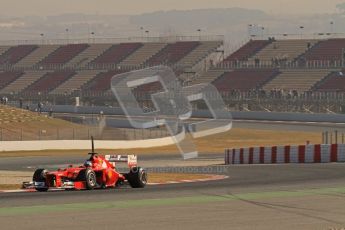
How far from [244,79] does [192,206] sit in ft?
257

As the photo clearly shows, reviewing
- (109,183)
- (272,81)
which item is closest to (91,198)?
(109,183)

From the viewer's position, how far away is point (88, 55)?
123688mm

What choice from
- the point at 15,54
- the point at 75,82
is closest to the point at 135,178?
the point at 75,82

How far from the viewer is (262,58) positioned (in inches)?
3999

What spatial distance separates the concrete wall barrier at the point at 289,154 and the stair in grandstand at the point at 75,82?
68.4 meters

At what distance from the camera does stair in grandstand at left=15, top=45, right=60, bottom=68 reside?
12712cm

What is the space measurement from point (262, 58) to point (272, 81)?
9.83 m

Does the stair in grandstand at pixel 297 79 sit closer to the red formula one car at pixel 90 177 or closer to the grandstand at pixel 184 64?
the grandstand at pixel 184 64

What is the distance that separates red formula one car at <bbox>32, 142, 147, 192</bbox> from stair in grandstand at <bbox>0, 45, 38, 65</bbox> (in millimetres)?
108988

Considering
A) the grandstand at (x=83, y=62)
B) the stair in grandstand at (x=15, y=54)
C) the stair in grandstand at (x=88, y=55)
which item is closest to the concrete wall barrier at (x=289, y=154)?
the grandstand at (x=83, y=62)

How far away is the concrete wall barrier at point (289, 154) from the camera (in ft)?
114

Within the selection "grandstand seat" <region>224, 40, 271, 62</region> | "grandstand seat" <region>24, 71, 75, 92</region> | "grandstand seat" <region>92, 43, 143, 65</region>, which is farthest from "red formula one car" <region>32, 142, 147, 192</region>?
"grandstand seat" <region>92, 43, 143, 65</region>

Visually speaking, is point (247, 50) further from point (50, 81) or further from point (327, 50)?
point (50, 81)

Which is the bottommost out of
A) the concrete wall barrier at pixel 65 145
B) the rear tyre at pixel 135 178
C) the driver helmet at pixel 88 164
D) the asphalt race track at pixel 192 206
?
the asphalt race track at pixel 192 206
